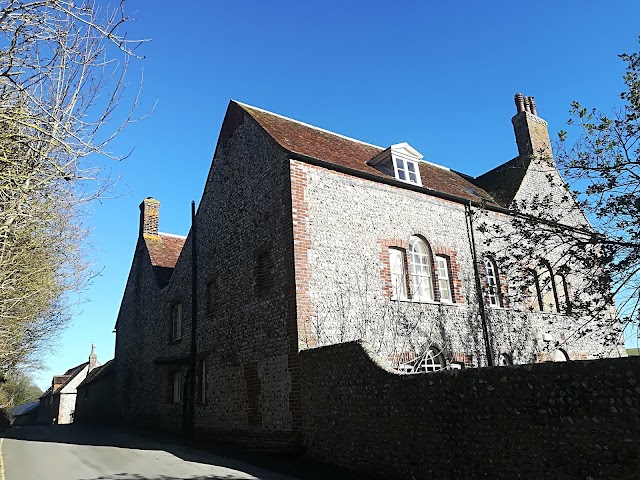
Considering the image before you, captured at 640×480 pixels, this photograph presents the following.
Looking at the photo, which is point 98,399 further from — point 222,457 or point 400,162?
point 400,162

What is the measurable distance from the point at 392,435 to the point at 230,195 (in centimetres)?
995

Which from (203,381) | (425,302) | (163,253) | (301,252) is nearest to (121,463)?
(203,381)

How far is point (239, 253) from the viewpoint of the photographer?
48.9ft

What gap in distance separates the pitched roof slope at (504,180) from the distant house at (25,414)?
6001 centimetres

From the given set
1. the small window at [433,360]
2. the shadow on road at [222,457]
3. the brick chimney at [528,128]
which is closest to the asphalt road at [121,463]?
the shadow on road at [222,457]

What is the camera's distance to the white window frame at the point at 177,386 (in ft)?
59.1

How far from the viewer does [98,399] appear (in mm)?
27047

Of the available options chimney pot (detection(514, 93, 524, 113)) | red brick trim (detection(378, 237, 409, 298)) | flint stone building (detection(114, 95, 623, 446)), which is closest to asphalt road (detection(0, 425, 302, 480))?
flint stone building (detection(114, 95, 623, 446))

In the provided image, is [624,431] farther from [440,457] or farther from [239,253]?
[239,253]

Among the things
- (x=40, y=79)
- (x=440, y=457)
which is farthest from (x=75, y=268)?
(x=440, y=457)

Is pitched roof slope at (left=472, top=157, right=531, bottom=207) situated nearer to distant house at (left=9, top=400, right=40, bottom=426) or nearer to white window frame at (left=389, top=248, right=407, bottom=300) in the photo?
white window frame at (left=389, top=248, right=407, bottom=300)

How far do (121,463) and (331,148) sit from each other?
10764 millimetres

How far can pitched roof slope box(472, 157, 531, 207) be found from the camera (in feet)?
63.2

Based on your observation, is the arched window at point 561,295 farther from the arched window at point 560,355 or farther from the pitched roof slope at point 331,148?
the pitched roof slope at point 331,148
